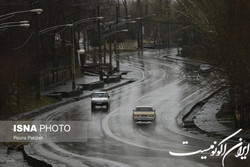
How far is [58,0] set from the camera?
77.6 metres

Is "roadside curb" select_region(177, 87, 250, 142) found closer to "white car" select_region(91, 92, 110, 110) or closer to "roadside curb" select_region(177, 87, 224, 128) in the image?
"roadside curb" select_region(177, 87, 224, 128)

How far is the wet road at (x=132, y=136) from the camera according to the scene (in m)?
23.3

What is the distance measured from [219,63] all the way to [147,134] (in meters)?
6.34

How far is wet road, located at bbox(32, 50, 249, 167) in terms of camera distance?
76.6 feet

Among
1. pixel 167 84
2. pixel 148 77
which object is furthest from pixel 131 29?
pixel 167 84

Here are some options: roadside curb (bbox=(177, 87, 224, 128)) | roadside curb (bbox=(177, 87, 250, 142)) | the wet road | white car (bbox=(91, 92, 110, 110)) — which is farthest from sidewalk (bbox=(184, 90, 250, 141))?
white car (bbox=(91, 92, 110, 110))

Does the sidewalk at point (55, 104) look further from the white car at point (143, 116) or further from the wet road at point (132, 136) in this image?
the white car at point (143, 116)

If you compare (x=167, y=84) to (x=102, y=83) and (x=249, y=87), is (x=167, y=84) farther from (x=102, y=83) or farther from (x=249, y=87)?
(x=249, y=87)

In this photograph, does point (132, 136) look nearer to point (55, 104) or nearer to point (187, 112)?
point (187, 112)

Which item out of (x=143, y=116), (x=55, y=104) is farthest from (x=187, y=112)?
(x=55, y=104)

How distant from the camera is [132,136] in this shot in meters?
31.7

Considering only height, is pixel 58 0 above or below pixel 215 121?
above

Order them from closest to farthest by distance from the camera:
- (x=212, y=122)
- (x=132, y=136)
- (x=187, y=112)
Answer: (x=132, y=136), (x=212, y=122), (x=187, y=112)

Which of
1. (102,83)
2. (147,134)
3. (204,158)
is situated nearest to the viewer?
(204,158)
